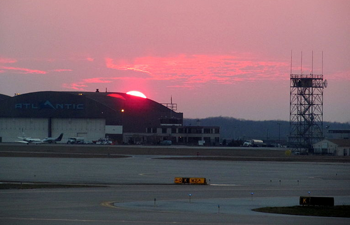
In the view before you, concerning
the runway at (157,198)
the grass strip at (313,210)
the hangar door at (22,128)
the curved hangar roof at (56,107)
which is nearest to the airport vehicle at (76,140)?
the curved hangar roof at (56,107)

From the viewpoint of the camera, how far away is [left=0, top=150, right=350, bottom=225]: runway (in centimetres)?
2558

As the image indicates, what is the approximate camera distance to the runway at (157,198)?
83.9 ft

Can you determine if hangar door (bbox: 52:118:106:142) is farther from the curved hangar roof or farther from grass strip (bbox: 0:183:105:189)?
grass strip (bbox: 0:183:105:189)

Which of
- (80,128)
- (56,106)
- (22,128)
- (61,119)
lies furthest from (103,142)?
(22,128)

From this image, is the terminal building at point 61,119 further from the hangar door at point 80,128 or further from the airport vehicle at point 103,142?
the airport vehicle at point 103,142

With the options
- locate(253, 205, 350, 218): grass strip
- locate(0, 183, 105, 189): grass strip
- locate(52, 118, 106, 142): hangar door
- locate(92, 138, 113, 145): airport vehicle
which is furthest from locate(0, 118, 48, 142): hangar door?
locate(253, 205, 350, 218): grass strip

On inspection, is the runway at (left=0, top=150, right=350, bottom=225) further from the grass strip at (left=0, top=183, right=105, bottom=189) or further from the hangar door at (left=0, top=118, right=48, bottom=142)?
the hangar door at (left=0, top=118, right=48, bottom=142)

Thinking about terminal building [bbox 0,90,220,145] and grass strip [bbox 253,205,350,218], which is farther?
terminal building [bbox 0,90,220,145]

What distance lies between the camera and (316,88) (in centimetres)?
12288

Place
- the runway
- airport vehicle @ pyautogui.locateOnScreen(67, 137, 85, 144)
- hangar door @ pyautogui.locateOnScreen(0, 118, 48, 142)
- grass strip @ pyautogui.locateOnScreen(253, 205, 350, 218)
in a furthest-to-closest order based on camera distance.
A: hangar door @ pyautogui.locateOnScreen(0, 118, 48, 142)
airport vehicle @ pyautogui.locateOnScreen(67, 137, 85, 144)
grass strip @ pyautogui.locateOnScreen(253, 205, 350, 218)
the runway

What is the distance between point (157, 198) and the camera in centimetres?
3391

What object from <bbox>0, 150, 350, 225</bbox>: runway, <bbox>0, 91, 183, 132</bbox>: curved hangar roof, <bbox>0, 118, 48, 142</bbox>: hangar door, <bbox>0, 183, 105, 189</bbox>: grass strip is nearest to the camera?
<bbox>0, 150, 350, 225</bbox>: runway

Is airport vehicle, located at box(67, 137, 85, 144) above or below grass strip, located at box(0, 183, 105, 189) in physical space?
above

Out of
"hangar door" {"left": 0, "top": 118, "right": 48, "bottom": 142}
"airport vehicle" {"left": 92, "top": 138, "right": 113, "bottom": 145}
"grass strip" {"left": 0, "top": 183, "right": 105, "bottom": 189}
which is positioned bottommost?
"grass strip" {"left": 0, "top": 183, "right": 105, "bottom": 189}
